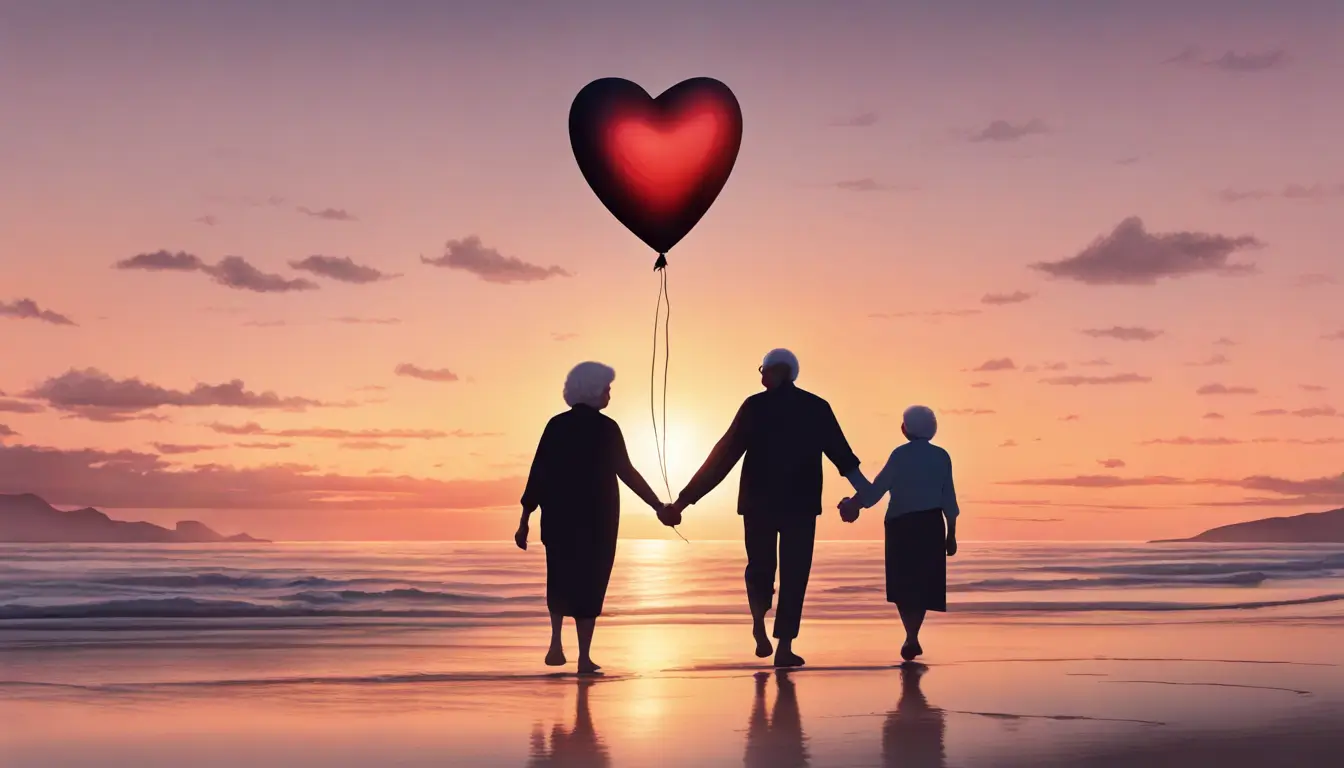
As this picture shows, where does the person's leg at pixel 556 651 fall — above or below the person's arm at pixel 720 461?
below

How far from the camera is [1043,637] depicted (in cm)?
1365

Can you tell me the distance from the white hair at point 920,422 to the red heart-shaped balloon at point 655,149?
7.68 feet

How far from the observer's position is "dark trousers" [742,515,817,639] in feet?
35.4

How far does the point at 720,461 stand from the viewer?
37.2 ft

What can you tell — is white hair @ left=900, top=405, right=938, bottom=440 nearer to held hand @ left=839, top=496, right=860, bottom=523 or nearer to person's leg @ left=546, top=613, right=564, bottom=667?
held hand @ left=839, top=496, right=860, bottom=523

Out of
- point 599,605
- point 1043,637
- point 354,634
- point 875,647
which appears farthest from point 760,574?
point 354,634

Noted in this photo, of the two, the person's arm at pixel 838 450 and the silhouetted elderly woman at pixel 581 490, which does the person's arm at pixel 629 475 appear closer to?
the silhouetted elderly woman at pixel 581 490

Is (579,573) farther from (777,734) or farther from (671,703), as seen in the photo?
(777,734)

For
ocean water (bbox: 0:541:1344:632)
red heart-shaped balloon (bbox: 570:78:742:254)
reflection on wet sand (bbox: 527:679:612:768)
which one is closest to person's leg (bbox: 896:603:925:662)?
red heart-shaped balloon (bbox: 570:78:742:254)

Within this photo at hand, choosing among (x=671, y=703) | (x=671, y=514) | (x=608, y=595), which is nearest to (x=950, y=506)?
(x=671, y=514)

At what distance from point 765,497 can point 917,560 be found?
1.35m

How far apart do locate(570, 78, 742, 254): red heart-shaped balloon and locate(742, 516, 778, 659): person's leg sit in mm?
2700

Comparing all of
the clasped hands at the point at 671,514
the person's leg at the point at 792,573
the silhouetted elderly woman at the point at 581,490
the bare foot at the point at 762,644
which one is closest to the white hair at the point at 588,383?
the silhouetted elderly woman at the point at 581,490

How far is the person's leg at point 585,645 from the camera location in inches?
396
